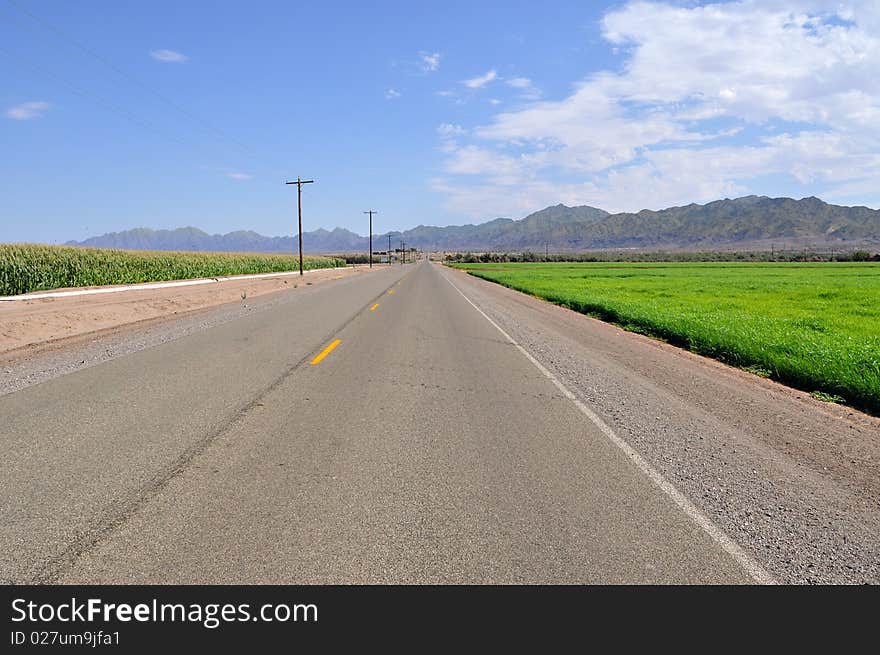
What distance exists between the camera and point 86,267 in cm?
4034

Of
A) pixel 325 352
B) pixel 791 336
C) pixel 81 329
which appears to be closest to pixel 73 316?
pixel 81 329

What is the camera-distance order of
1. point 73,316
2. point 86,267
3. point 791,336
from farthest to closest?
point 86,267, point 73,316, point 791,336

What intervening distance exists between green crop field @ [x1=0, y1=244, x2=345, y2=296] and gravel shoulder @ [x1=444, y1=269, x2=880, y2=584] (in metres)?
29.2

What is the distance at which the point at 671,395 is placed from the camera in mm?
A: 9469

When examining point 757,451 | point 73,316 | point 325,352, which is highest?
point 73,316

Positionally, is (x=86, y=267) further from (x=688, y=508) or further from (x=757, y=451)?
(x=688, y=508)

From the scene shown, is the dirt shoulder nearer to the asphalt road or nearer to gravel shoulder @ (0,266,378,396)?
gravel shoulder @ (0,266,378,396)

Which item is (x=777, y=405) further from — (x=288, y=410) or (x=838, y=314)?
(x=838, y=314)

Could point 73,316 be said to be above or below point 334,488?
above

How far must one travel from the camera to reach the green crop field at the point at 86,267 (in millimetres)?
31703

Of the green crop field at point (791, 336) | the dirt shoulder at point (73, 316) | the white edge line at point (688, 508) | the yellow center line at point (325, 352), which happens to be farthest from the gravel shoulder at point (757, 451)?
the dirt shoulder at point (73, 316)

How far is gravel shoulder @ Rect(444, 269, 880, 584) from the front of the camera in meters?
4.29

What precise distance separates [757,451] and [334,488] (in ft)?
14.2

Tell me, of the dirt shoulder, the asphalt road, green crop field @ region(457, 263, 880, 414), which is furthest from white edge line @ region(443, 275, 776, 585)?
the dirt shoulder
